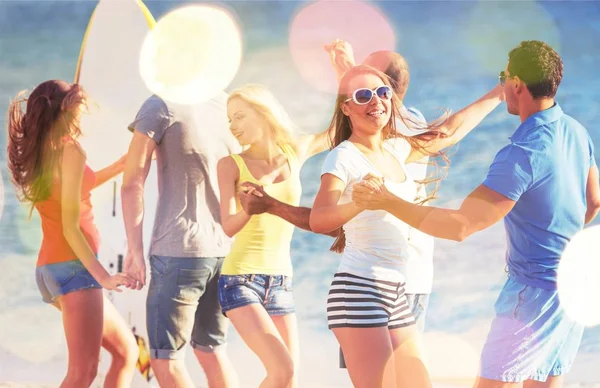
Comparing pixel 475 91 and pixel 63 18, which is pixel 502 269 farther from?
pixel 63 18

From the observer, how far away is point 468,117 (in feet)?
16.0

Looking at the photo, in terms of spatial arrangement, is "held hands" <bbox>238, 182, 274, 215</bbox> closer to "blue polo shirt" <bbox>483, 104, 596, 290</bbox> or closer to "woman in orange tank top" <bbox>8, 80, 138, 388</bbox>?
"woman in orange tank top" <bbox>8, 80, 138, 388</bbox>

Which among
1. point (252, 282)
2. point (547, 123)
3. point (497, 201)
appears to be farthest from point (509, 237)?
point (252, 282)

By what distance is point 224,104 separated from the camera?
4859 millimetres

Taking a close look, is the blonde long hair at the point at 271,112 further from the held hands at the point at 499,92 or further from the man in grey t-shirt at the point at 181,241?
the held hands at the point at 499,92

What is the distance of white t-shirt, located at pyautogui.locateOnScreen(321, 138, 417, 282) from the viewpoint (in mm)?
3418

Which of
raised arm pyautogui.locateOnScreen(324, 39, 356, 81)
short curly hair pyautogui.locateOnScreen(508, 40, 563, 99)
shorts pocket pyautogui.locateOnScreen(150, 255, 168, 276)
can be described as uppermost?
raised arm pyautogui.locateOnScreen(324, 39, 356, 81)

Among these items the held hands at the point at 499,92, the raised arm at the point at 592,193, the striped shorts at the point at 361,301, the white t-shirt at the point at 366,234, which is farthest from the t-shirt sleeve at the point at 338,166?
the held hands at the point at 499,92

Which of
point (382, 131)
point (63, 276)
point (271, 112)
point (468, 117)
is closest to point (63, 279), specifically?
point (63, 276)

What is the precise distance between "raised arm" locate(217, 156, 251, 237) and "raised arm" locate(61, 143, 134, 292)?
67 cm

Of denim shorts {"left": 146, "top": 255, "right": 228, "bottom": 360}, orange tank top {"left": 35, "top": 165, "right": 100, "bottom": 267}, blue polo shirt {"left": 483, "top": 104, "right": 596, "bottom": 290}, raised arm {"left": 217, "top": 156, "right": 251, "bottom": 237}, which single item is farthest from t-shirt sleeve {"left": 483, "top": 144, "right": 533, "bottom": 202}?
orange tank top {"left": 35, "top": 165, "right": 100, "bottom": 267}

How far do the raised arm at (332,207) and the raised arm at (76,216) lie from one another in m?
1.44

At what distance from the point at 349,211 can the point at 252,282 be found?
784 millimetres

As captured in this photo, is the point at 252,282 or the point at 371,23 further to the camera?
the point at 371,23
